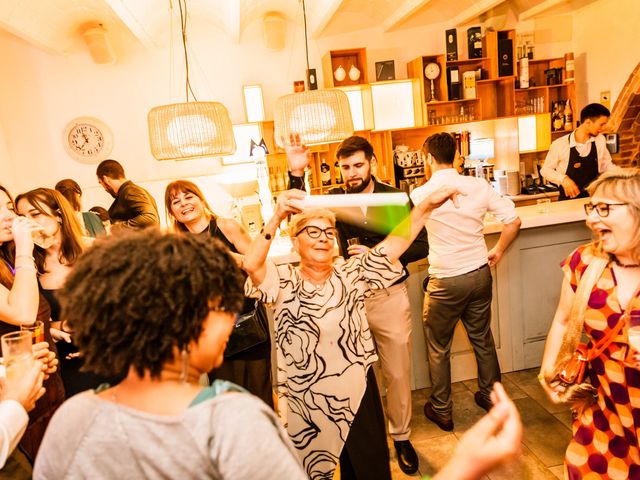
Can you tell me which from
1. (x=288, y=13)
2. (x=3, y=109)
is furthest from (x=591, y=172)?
(x=3, y=109)

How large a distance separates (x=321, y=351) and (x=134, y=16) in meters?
3.99

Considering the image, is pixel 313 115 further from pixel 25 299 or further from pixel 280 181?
pixel 280 181

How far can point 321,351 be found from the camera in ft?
5.97

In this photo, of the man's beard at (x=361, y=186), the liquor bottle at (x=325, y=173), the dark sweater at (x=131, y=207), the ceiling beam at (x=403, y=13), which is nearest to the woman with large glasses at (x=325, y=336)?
the man's beard at (x=361, y=186)

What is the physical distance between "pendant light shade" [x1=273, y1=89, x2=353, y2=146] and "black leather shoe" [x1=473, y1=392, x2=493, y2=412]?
179cm

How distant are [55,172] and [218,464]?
6029 millimetres

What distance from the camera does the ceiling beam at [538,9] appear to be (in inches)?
221

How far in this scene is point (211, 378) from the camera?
8.13 ft

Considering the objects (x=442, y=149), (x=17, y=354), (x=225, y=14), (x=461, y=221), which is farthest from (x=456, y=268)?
(x=225, y=14)

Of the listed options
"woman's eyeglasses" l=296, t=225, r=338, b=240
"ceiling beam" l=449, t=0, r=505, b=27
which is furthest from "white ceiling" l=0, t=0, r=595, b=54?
"woman's eyeglasses" l=296, t=225, r=338, b=240

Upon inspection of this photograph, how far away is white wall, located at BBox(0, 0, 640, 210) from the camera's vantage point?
18.4 ft

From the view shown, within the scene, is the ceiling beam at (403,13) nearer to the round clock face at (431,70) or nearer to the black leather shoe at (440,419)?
the round clock face at (431,70)

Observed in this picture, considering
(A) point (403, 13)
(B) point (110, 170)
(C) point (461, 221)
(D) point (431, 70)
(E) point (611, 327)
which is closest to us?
(E) point (611, 327)

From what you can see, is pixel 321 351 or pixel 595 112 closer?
pixel 321 351
